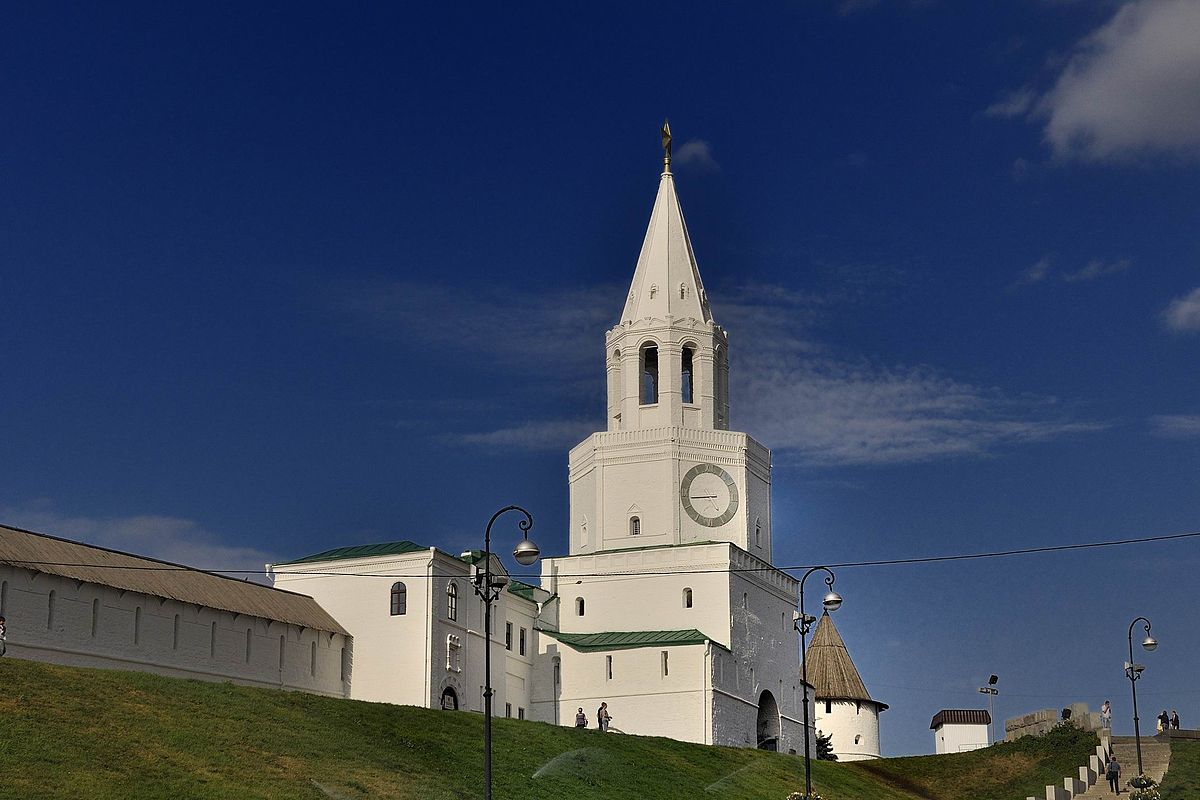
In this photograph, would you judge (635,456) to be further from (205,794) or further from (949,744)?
(205,794)

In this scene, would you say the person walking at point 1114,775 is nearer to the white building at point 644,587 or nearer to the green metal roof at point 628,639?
the white building at point 644,587

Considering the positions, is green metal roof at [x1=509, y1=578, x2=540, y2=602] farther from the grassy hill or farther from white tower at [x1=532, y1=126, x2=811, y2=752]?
the grassy hill

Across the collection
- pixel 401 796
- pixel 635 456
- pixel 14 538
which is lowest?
pixel 401 796

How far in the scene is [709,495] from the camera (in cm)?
6969

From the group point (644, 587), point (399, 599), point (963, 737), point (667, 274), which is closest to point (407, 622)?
point (399, 599)

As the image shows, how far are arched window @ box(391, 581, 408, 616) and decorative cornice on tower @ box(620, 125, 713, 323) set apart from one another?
1910cm

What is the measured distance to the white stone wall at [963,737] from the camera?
85.0 m

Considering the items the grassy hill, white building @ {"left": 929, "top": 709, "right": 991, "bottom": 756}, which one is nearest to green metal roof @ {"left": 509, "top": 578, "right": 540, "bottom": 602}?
the grassy hill

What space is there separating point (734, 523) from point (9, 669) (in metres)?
36.6

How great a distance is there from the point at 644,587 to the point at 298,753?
98.2 feet

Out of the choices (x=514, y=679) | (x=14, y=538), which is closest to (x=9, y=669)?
(x=14, y=538)

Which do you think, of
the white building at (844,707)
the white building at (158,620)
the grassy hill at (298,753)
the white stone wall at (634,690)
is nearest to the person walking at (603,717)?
the white stone wall at (634,690)

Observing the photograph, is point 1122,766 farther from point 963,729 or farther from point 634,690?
point 963,729

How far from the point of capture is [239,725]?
4028 cm
